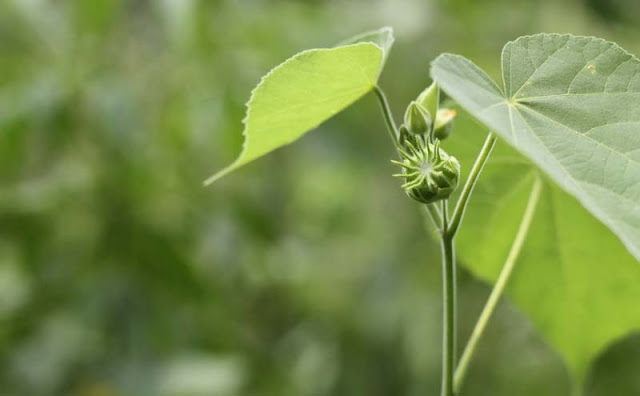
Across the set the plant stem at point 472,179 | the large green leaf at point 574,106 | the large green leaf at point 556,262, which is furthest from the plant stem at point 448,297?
the large green leaf at point 556,262

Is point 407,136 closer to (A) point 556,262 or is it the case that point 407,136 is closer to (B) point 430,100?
(B) point 430,100

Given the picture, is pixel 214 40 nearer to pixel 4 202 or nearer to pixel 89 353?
pixel 4 202

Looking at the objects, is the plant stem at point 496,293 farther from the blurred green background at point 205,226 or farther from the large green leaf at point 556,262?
the blurred green background at point 205,226

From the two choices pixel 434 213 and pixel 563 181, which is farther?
pixel 434 213

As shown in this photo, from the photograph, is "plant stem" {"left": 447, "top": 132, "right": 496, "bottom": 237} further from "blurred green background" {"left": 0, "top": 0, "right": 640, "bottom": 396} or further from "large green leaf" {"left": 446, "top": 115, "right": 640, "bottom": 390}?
"blurred green background" {"left": 0, "top": 0, "right": 640, "bottom": 396}

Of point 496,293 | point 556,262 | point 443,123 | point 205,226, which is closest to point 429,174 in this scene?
point 443,123
